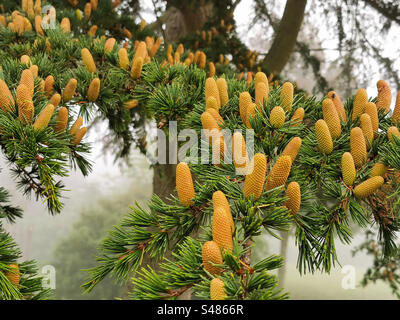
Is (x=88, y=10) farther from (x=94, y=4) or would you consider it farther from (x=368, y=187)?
Result: (x=368, y=187)

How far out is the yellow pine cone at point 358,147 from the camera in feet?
2.67

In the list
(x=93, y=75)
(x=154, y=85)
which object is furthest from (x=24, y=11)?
(x=154, y=85)

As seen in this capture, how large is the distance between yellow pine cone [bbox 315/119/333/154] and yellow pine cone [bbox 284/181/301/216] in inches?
7.6

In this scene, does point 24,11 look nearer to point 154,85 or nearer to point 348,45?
point 154,85

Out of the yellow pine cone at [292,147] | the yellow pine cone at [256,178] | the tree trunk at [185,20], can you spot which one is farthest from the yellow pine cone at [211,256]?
the tree trunk at [185,20]

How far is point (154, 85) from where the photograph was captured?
1.29 m

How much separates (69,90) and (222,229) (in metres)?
0.75

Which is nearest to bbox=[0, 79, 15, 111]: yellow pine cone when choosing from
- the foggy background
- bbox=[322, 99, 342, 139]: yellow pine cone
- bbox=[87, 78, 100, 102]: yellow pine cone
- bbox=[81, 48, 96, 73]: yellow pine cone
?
bbox=[87, 78, 100, 102]: yellow pine cone

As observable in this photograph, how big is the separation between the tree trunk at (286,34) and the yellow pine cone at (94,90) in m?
2.21

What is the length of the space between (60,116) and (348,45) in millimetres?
3529

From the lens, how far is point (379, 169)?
771 mm

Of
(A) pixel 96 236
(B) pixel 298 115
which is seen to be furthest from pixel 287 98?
(A) pixel 96 236

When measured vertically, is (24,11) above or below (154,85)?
above
